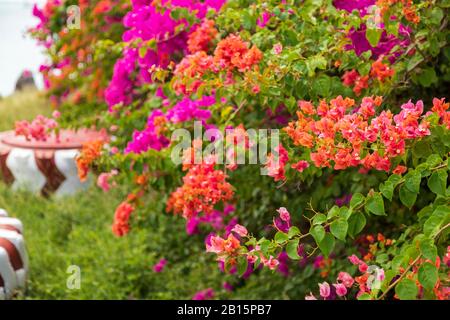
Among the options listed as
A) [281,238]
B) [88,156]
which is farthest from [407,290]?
[88,156]

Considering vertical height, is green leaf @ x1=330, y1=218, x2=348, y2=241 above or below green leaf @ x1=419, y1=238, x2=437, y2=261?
above

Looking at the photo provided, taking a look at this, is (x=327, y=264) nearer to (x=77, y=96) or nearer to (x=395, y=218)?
(x=395, y=218)

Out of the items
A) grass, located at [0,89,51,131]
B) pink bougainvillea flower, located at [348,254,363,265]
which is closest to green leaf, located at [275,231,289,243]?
pink bougainvillea flower, located at [348,254,363,265]

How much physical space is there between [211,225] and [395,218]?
1.25 metres

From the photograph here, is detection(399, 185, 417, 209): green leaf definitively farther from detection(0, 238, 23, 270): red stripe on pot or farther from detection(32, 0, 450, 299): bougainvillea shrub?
detection(0, 238, 23, 270): red stripe on pot

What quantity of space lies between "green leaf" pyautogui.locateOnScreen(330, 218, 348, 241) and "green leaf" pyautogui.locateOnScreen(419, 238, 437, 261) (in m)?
0.17

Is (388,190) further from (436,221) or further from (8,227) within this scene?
(8,227)

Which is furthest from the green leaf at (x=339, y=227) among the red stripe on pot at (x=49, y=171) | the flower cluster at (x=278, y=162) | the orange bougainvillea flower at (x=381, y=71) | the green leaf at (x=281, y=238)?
the red stripe on pot at (x=49, y=171)

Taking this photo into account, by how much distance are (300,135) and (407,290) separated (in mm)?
502

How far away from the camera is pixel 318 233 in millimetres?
1659

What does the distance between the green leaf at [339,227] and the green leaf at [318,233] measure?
0.02 m

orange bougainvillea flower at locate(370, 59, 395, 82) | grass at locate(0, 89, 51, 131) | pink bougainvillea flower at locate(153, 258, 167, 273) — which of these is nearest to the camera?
orange bougainvillea flower at locate(370, 59, 395, 82)

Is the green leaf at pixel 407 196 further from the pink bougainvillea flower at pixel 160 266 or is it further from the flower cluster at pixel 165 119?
the pink bougainvillea flower at pixel 160 266

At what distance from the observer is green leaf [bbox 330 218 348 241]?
1.66 m
